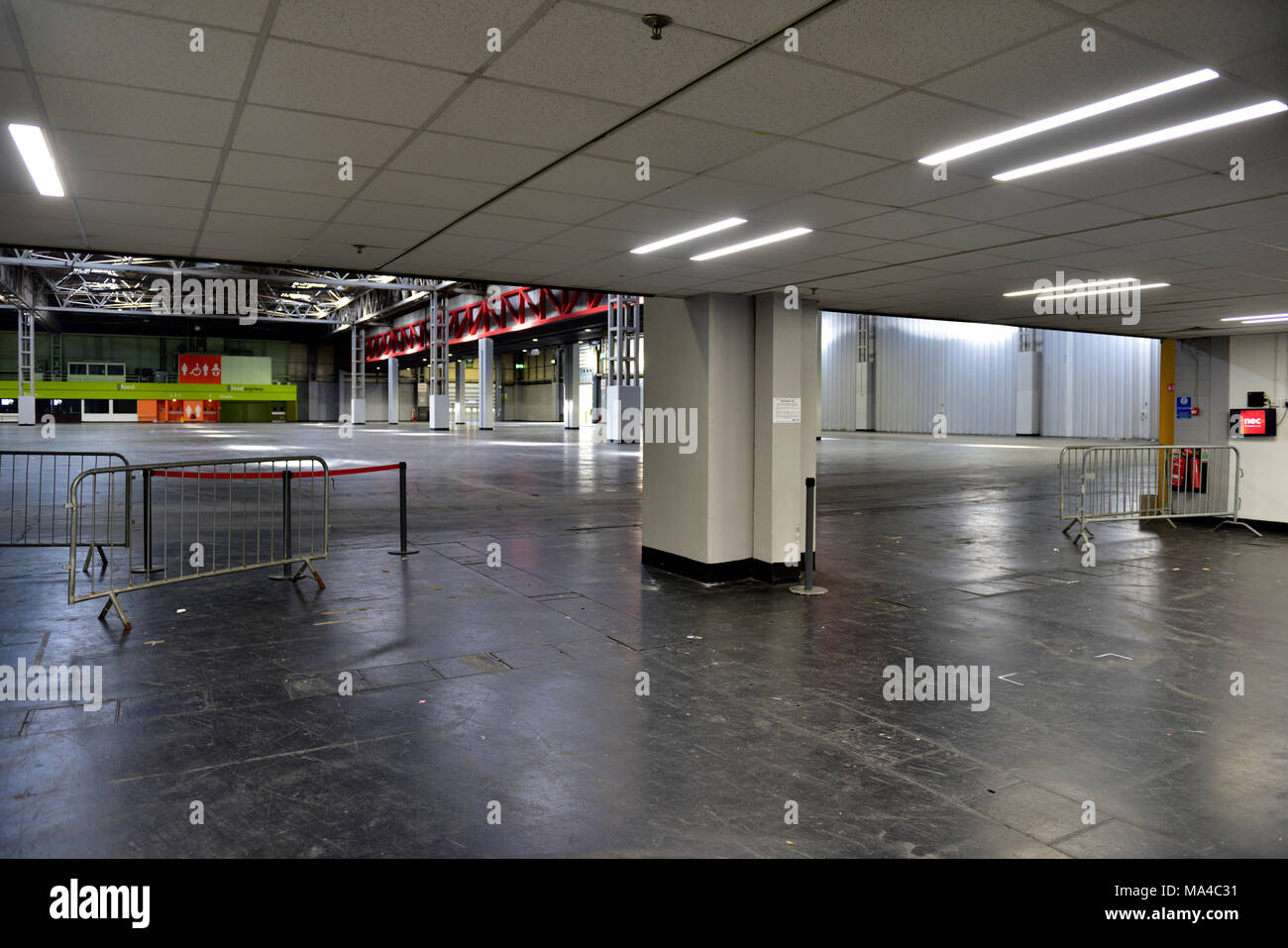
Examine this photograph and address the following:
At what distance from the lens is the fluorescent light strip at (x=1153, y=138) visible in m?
3.81

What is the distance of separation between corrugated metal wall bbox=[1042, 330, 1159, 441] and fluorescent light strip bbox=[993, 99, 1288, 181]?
3470 centimetres

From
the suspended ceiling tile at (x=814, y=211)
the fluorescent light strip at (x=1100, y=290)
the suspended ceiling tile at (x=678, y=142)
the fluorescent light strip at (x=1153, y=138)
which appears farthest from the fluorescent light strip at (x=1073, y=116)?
the fluorescent light strip at (x=1100, y=290)

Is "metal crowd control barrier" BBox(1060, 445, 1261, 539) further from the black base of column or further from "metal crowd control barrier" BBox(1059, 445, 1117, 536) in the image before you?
the black base of column

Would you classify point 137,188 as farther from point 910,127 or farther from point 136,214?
point 910,127

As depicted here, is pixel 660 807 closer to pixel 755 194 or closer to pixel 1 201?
pixel 755 194

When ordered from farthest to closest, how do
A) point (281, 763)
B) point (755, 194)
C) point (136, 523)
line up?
point (136, 523) < point (755, 194) < point (281, 763)

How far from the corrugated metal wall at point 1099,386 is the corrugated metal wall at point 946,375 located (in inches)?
88.9

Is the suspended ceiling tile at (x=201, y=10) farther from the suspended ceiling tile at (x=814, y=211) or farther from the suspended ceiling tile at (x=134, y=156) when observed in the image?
the suspended ceiling tile at (x=814, y=211)

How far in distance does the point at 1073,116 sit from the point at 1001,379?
42236 millimetres

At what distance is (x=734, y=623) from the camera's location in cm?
705

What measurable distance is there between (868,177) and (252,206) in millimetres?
4093

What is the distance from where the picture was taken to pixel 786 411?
886cm

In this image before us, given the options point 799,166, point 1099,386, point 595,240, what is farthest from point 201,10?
point 1099,386
